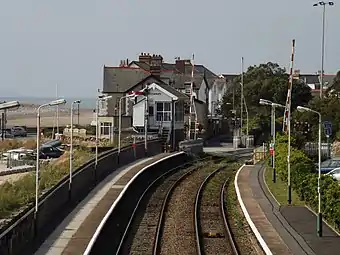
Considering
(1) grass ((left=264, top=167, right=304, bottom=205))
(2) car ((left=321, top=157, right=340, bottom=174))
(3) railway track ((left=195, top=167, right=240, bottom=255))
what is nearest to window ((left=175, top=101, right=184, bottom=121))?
(3) railway track ((left=195, top=167, right=240, bottom=255))

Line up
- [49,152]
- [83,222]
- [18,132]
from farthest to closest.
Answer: [18,132] < [49,152] < [83,222]

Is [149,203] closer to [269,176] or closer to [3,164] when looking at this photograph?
[269,176]

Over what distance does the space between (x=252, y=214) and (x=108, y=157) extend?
1582 cm

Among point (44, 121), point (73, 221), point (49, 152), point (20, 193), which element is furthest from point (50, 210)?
point (44, 121)

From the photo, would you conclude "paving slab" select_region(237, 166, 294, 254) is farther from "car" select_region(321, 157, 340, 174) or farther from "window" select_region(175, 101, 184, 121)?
"window" select_region(175, 101, 184, 121)

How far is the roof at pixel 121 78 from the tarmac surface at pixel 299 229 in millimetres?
40104

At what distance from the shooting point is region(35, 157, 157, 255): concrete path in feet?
64.7

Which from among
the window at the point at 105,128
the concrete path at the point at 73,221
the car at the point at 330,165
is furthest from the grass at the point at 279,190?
the window at the point at 105,128

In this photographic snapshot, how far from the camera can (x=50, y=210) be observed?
23125mm

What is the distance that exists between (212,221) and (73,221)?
592cm

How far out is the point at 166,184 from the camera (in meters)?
39.5

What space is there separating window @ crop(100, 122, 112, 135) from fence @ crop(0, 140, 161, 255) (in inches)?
1046

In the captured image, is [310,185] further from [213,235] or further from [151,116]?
[151,116]

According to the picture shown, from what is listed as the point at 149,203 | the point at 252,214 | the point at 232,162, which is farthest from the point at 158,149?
the point at 252,214
